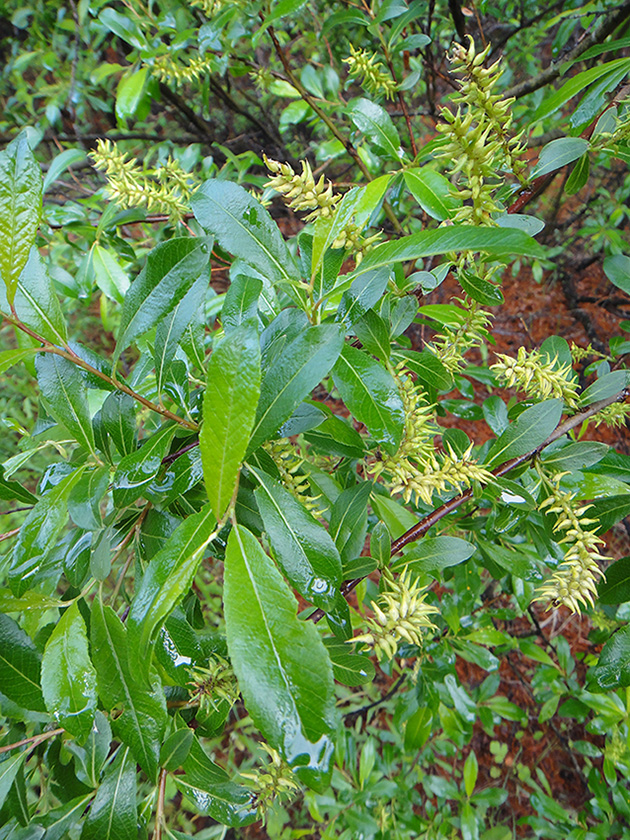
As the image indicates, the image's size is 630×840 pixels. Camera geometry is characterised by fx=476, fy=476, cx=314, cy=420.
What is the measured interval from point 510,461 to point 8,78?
3698 mm

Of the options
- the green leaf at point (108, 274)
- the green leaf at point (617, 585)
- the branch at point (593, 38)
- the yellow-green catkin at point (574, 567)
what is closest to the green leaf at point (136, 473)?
the yellow-green catkin at point (574, 567)

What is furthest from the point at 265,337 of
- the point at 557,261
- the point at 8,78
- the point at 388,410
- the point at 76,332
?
the point at 8,78

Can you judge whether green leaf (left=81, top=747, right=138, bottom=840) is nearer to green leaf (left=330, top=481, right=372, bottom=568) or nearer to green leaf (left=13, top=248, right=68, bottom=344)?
green leaf (left=330, top=481, right=372, bottom=568)

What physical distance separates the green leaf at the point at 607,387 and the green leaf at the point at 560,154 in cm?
29

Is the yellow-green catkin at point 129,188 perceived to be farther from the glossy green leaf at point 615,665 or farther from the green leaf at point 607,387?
the glossy green leaf at point 615,665

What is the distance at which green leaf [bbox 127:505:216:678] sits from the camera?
405 millimetres

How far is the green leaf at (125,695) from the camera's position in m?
0.55

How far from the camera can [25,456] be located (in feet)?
2.26

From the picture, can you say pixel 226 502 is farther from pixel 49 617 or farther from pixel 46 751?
pixel 49 617

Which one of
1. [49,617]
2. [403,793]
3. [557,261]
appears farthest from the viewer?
[557,261]

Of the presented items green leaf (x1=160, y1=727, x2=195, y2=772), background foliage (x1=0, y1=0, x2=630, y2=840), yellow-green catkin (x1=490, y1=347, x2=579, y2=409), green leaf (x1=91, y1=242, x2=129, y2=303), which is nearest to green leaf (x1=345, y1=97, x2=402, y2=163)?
background foliage (x1=0, y1=0, x2=630, y2=840)

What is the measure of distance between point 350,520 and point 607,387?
0.41 metres

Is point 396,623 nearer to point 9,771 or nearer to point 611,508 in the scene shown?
point 611,508

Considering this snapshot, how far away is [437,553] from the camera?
62cm
